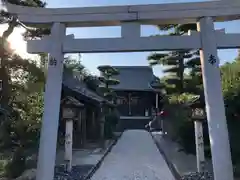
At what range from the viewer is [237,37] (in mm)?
6375

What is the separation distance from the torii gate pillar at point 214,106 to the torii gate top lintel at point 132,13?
0.28 meters

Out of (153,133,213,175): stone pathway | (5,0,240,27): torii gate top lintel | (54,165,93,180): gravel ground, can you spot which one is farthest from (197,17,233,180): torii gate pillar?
(54,165,93,180): gravel ground

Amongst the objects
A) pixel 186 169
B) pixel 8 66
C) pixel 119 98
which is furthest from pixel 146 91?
pixel 8 66

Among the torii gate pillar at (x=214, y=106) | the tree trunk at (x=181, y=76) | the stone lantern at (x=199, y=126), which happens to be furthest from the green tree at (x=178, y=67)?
the torii gate pillar at (x=214, y=106)

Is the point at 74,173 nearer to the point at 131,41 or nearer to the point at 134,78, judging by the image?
the point at 131,41

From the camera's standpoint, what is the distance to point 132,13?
6.53 m

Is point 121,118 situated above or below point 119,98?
below

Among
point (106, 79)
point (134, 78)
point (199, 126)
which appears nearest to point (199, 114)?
point (199, 126)

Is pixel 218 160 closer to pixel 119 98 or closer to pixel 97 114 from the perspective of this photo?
pixel 97 114

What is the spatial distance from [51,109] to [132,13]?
2.61 metres

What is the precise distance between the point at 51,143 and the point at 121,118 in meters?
24.7

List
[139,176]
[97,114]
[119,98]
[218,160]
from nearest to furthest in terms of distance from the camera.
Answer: [218,160]
[139,176]
[97,114]
[119,98]

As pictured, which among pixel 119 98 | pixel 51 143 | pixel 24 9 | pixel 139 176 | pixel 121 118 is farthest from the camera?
pixel 119 98

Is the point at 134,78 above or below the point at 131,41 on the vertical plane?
above
